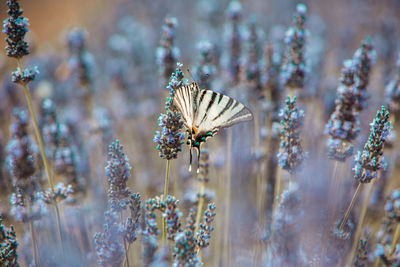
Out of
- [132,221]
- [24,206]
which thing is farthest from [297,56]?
[24,206]

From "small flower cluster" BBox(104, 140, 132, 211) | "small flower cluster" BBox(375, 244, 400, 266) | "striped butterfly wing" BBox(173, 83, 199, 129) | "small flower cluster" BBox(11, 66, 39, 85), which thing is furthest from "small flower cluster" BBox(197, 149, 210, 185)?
"small flower cluster" BBox(11, 66, 39, 85)

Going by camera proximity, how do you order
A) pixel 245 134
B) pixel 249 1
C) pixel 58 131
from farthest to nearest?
pixel 249 1
pixel 245 134
pixel 58 131

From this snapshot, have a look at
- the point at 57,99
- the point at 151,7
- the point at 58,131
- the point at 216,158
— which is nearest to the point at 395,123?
the point at 216,158

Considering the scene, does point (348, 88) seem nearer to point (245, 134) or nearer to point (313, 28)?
point (245, 134)

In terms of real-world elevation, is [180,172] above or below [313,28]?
below

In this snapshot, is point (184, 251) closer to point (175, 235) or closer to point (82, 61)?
point (175, 235)

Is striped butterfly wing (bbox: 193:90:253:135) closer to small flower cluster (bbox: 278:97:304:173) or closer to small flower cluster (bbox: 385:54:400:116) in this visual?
small flower cluster (bbox: 278:97:304:173)
